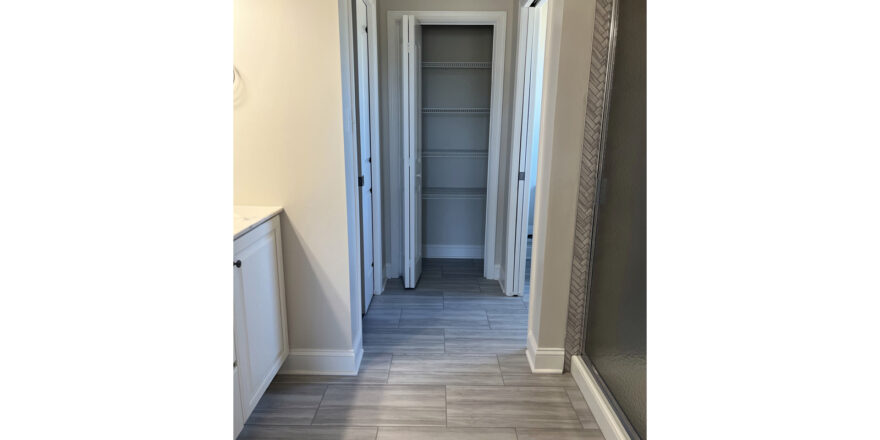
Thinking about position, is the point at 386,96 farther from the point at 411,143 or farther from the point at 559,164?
the point at 559,164

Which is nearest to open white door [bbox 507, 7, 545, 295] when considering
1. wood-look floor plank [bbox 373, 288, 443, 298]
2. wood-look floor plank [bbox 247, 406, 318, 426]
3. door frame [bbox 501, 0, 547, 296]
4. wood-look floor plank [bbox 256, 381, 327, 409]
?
door frame [bbox 501, 0, 547, 296]

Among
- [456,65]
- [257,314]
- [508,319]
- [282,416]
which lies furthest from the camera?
[456,65]

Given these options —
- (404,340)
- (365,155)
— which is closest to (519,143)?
(365,155)

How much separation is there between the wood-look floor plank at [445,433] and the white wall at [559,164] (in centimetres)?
61

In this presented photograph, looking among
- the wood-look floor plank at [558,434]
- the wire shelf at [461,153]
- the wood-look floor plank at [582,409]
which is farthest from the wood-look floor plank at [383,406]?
the wire shelf at [461,153]

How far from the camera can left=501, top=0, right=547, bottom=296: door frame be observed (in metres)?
3.05

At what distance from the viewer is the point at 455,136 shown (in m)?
4.15

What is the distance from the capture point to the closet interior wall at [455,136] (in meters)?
3.95

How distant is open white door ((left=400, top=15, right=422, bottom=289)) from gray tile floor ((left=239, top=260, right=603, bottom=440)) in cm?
57

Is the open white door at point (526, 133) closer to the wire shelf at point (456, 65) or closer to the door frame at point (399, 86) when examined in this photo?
the door frame at point (399, 86)

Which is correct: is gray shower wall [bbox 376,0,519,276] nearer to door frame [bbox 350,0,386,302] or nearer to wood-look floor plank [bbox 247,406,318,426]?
door frame [bbox 350,0,386,302]

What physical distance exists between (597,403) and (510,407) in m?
0.39
